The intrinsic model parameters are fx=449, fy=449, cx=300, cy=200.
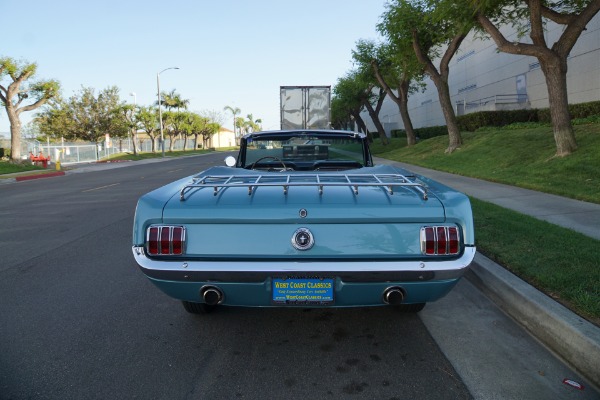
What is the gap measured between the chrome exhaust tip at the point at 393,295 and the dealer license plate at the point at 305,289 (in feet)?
1.18

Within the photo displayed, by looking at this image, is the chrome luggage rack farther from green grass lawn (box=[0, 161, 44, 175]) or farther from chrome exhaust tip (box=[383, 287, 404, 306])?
green grass lawn (box=[0, 161, 44, 175])

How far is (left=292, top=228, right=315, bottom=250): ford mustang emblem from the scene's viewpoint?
2.85 metres

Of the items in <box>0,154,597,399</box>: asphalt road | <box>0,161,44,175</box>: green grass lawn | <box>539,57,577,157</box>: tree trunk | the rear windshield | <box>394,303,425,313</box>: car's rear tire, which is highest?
<box>539,57,577,157</box>: tree trunk

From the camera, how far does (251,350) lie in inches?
130

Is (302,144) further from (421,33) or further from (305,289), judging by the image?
(421,33)

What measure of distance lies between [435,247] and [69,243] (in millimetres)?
5998

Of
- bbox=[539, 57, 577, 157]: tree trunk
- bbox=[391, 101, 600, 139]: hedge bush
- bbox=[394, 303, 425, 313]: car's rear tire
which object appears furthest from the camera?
bbox=[391, 101, 600, 139]: hedge bush

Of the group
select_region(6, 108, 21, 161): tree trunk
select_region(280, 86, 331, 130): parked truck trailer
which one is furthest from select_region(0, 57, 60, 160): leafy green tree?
select_region(280, 86, 331, 130): parked truck trailer

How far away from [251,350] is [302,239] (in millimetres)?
1038

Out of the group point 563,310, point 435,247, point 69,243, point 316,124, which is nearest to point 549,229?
point 563,310

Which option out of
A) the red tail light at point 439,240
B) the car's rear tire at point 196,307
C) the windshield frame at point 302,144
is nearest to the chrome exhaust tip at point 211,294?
the car's rear tire at point 196,307

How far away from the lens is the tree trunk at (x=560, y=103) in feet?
40.6

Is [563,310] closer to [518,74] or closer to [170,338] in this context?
[170,338]

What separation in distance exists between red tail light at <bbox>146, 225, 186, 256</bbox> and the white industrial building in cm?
1935
